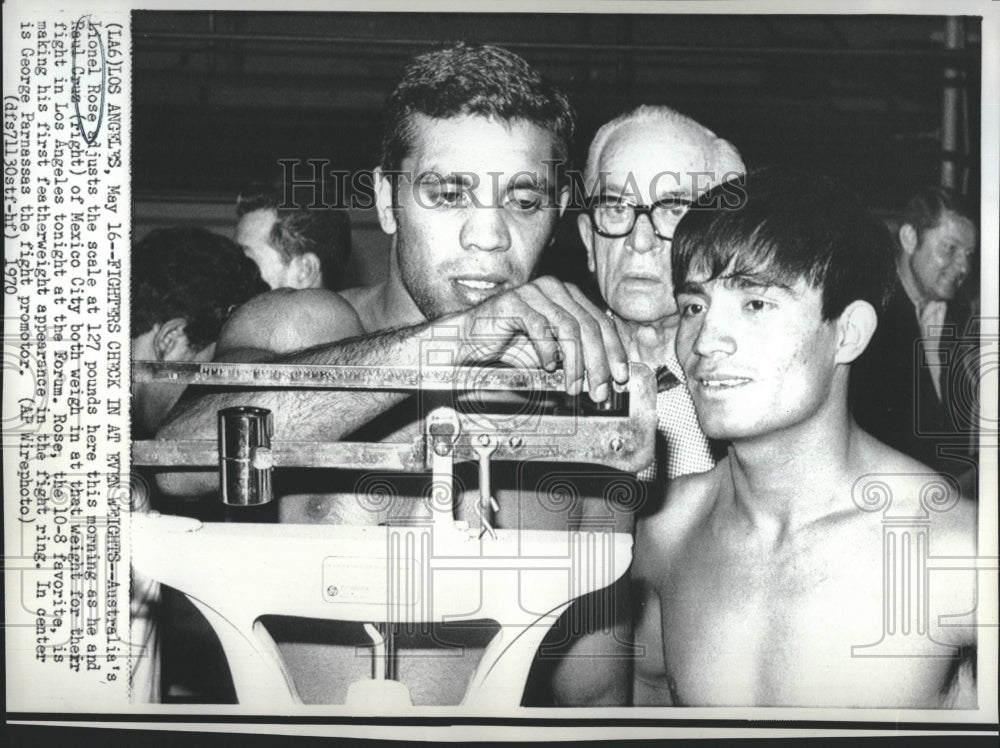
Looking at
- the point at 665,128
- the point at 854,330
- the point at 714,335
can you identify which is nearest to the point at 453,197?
the point at 665,128

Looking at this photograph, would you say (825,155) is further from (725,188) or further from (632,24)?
(632,24)

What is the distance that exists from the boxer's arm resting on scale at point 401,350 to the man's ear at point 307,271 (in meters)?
0.05

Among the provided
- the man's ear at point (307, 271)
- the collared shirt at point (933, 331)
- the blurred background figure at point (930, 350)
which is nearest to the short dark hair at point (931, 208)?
the blurred background figure at point (930, 350)

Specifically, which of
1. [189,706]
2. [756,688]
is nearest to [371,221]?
[189,706]

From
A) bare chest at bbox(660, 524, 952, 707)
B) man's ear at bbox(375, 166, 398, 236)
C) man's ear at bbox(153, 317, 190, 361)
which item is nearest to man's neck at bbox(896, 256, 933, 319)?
bare chest at bbox(660, 524, 952, 707)

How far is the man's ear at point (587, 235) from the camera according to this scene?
1848 mm

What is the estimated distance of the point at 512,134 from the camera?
1.84 metres

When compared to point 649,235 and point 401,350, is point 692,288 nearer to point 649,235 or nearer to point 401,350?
point 649,235

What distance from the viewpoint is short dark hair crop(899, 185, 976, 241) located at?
1.85 metres

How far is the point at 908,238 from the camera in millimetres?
1844

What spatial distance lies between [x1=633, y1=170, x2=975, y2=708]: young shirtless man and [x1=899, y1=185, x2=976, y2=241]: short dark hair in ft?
0.21

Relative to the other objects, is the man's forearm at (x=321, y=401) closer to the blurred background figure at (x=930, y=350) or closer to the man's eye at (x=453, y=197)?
the man's eye at (x=453, y=197)

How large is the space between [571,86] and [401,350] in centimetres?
49

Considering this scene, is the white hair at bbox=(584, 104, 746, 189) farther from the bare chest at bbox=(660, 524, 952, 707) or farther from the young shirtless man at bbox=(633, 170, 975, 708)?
the bare chest at bbox=(660, 524, 952, 707)
